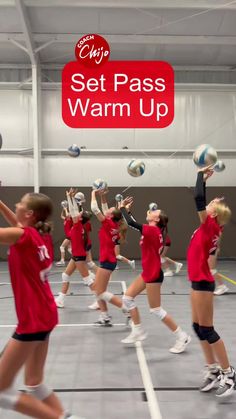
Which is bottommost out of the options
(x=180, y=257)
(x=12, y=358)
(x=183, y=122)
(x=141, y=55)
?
(x=180, y=257)

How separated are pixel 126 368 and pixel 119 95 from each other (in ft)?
42.6

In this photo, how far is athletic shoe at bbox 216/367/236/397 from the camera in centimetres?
405

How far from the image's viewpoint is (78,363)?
504 centimetres

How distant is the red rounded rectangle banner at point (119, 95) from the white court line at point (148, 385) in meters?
6.69

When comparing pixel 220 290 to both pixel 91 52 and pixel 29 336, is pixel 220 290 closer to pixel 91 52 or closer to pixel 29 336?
pixel 91 52

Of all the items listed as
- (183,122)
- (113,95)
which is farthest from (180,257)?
(113,95)

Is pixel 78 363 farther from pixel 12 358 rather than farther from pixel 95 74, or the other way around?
pixel 95 74

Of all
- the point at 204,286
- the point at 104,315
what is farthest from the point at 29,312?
the point at 104,315

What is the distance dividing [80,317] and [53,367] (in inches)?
91.4

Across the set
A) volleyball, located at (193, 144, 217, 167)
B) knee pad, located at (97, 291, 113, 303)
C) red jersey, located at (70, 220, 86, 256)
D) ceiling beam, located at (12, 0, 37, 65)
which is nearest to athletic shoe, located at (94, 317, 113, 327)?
knee pad, located at (97, 291, 113, 303)

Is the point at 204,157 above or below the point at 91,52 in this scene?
below

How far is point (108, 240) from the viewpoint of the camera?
653 cm

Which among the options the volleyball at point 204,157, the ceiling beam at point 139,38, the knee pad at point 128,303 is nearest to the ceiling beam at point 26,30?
the ceiling beam at point 139,38

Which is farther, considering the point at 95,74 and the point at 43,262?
the point at 95,74
